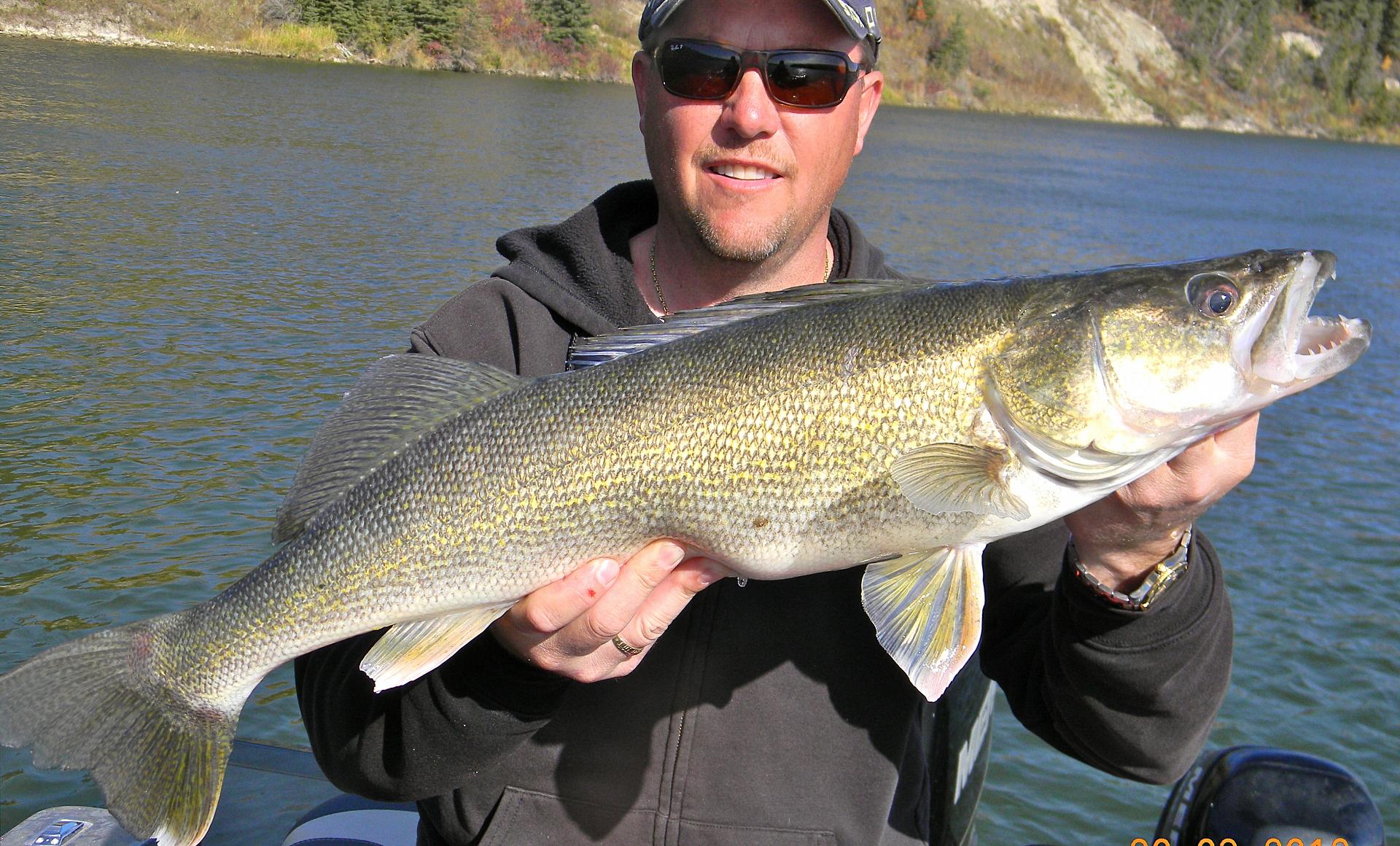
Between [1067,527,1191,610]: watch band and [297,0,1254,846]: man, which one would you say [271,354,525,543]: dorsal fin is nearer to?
[297,0,1254,846]: man

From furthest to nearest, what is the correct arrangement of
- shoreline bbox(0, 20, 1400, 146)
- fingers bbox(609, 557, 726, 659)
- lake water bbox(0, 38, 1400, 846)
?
shoreline bbox(0, 20, 1400, 146), lake water bbox(0, 38, 1400, 846), fingers bbox(609, 557, 726, 659)

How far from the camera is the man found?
2.51 m

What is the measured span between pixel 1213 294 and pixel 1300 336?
21 centimetres

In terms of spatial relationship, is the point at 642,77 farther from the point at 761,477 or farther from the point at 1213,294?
the point at 1213,294

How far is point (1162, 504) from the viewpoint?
2.33 meters

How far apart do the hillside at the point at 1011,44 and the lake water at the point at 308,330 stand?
10.1 m

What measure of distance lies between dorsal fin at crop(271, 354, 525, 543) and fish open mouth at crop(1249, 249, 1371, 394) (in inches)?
70.3

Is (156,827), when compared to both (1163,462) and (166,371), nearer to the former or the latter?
(1163,462)

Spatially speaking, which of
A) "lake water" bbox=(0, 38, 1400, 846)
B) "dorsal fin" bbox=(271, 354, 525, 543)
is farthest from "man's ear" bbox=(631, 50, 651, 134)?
"lake water" bbox=(0, 38, 1400, 846)

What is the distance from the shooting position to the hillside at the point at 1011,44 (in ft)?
139

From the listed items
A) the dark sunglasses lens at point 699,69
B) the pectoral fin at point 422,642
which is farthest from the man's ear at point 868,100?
the pectoral fin at point 422,642

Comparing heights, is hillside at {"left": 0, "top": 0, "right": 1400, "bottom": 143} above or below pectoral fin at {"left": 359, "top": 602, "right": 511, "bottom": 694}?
below

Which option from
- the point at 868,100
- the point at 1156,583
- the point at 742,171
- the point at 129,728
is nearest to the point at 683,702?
the point at 1156,583
